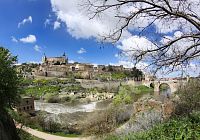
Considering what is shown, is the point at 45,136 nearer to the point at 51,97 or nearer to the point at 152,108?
the point at 152,108

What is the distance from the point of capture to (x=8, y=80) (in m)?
20.1

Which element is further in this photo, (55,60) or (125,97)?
(55,60)

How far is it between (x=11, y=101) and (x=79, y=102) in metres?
55.6

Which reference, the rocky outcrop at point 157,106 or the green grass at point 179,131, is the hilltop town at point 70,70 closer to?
the rocky outcrop at point 157,106

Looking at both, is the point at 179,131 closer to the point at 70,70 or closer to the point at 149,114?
the point at 149,114

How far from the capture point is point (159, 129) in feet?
36.2

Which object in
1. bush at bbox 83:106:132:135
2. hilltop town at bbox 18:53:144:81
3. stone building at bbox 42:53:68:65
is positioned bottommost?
bush at bbox 83:106:132:135

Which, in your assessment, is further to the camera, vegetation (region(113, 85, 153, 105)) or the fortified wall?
the fortified wall

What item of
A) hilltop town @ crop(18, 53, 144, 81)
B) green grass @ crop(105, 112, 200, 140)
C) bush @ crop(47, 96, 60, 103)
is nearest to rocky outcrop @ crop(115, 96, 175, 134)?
green grass @ crop(105, 112, 200, 140)

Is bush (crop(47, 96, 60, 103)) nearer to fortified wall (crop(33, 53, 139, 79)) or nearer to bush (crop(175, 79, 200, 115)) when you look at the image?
bush (crop(175, 79, 200, 115))

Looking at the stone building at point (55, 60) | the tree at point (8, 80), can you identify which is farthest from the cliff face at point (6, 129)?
the stone building at point (55, 60)

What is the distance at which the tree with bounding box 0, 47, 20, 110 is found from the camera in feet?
64.4

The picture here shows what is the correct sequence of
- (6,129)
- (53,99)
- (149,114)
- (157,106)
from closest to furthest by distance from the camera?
(6,129)
(149,114)
(157,106)
(53,99)

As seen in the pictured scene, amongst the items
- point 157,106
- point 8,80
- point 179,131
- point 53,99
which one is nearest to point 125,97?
point 53,99
